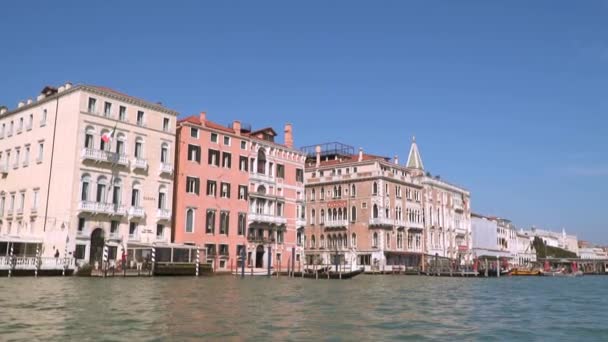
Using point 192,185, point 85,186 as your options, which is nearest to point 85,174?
point 85,186

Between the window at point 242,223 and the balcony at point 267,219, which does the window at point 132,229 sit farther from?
the balcony at point 267,219

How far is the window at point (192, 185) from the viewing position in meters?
43.7

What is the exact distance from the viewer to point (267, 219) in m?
49.2

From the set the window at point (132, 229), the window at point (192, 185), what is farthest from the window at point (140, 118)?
the window at point (132, 229)

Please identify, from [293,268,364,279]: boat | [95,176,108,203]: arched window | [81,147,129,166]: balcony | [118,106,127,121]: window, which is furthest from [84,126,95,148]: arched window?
[293,268,364,279]: boat

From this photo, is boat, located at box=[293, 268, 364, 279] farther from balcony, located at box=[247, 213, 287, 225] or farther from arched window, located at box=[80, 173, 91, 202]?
arched window, located at box=[80, 173, 91, 202]

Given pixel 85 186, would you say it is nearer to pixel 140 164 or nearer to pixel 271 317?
pixel 140 164

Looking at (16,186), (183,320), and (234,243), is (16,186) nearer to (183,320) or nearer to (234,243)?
(234,243)

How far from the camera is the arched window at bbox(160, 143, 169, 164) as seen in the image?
42219mm

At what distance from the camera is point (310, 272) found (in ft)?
147

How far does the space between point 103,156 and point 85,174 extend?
1558 millimetres

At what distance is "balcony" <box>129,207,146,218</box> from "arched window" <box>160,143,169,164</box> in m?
3.84

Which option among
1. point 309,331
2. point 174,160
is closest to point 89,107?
point 174,160

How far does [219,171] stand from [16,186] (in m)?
13.4
